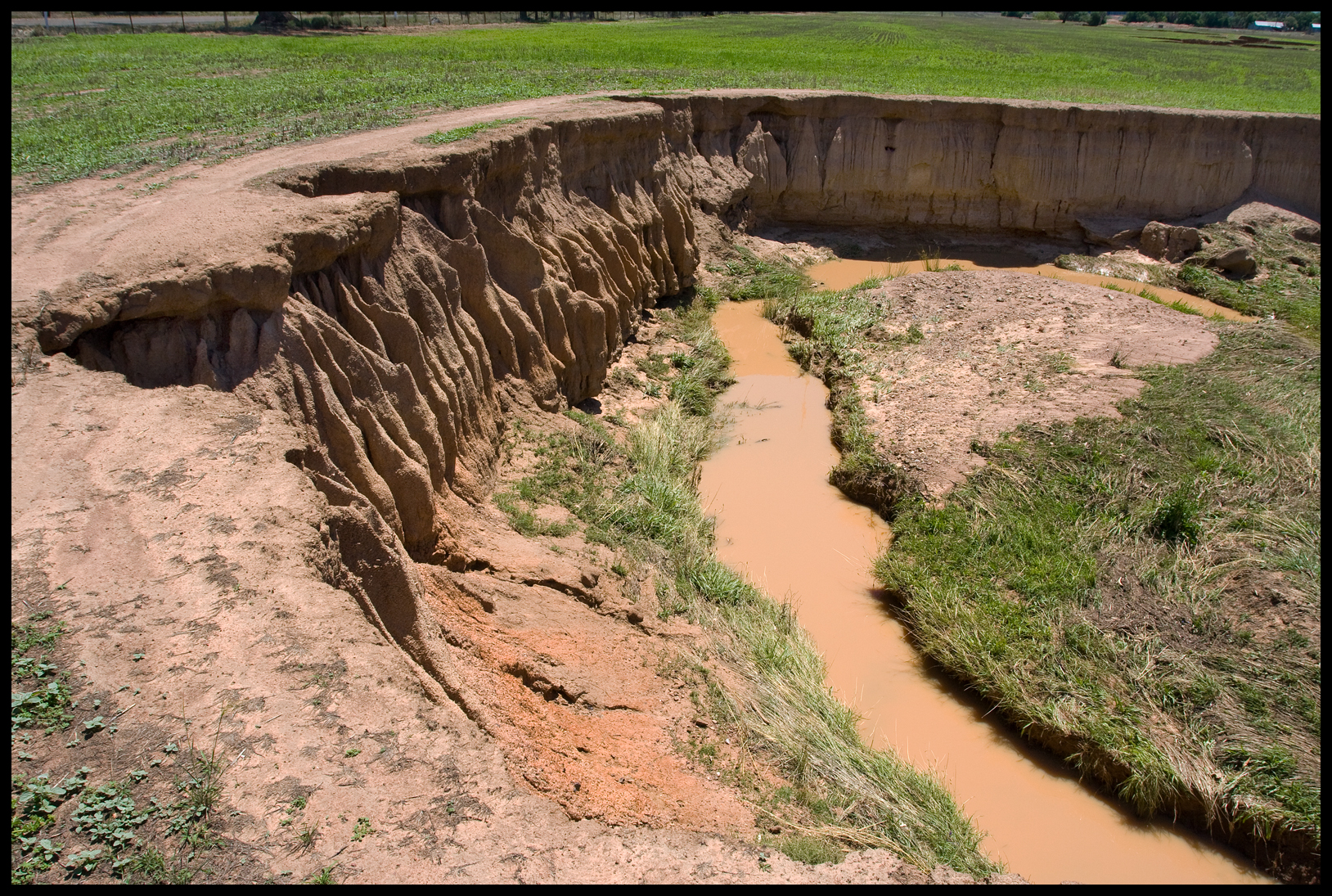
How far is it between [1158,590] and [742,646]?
4190mm

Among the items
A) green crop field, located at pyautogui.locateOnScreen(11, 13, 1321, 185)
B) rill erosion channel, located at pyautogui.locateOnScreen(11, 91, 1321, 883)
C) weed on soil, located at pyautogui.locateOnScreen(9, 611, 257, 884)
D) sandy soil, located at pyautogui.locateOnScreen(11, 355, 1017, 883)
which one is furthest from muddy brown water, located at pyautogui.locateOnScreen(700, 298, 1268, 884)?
green crop field, located at pyautogui.locateOnScreen(11, 13, 1321, 185)

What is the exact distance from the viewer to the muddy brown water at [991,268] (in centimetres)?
1856

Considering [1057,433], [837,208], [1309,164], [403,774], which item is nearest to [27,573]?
[403,774]

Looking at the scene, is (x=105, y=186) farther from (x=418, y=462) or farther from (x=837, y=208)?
(x=837, y=208)

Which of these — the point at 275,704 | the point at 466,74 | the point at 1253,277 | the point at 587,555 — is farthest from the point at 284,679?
the point at 1253,277

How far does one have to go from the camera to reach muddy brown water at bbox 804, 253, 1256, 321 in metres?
18.6

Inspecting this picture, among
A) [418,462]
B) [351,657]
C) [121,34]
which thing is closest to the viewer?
[351,657]

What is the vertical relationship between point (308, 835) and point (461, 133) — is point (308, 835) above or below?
below

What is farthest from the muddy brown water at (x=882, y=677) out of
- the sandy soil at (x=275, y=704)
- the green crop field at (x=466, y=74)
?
the green crop field at (x=466, y=74)

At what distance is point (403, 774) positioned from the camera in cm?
422

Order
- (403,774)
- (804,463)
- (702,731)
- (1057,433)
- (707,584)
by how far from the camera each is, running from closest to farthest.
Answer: (403,774) < (702,731) < (707,584) < (1057,433) < (804,463)

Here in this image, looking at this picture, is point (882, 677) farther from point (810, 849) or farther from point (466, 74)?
point (466, 74)

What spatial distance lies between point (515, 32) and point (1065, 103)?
22483 mm

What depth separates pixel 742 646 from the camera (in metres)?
8.16
